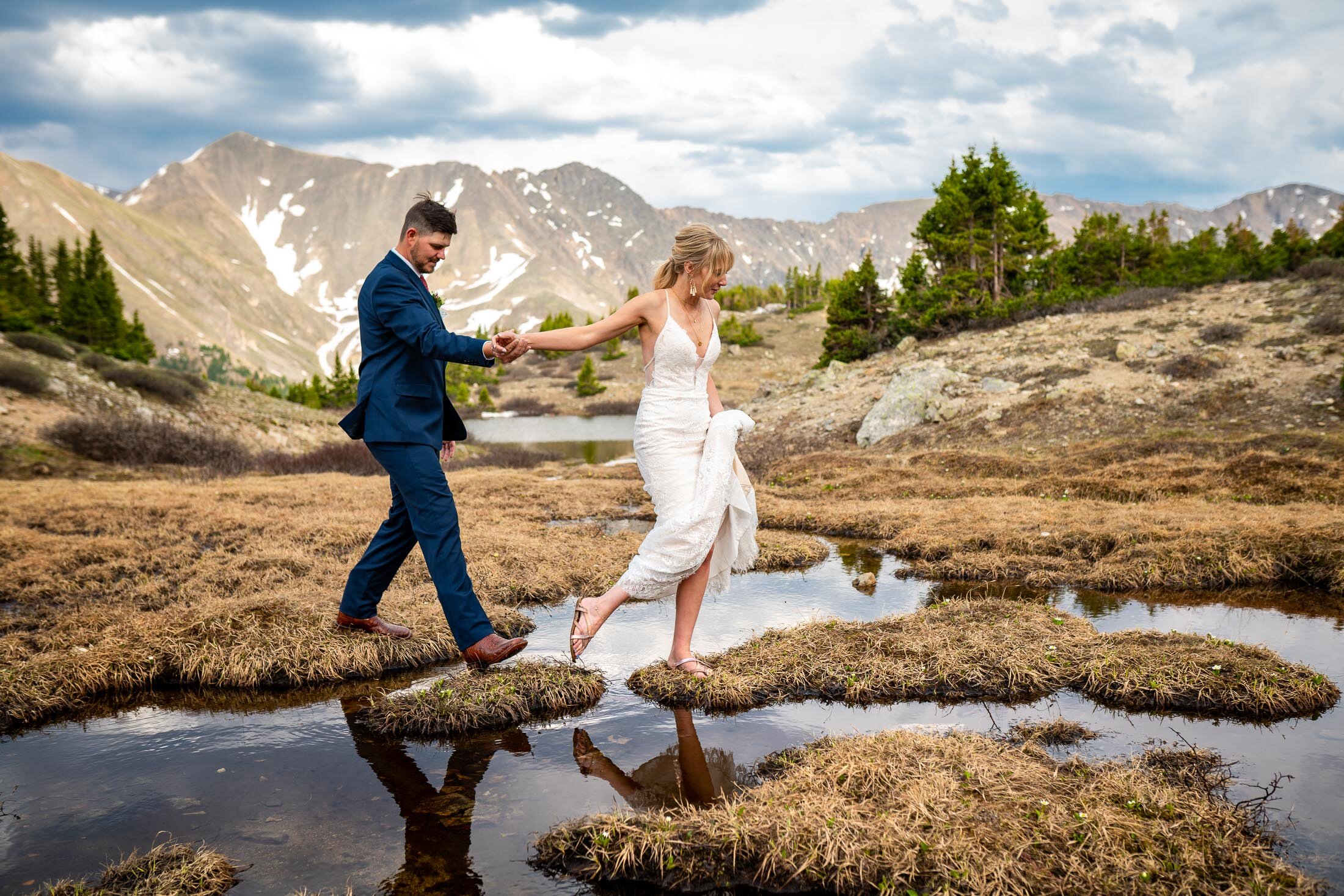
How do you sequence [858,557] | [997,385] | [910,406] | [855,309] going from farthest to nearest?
1. [855,309]
2. [910,406]
3. [997,385]
4. [858,557]

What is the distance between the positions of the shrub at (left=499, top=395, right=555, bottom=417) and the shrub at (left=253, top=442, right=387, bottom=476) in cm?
4232

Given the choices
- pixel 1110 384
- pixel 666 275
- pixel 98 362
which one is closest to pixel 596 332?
pixel 666 275

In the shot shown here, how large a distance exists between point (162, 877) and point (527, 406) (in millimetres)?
72926

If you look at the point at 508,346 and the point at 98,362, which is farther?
the point at 98,362

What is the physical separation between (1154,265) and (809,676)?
5342cm

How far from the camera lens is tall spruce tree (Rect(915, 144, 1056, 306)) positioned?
122ft

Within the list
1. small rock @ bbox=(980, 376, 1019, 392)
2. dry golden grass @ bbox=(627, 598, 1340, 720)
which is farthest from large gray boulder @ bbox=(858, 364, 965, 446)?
dry golden grass @ bbox=(627, 598, 1340, 720)

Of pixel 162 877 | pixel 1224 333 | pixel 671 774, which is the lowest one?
pixel 671 774

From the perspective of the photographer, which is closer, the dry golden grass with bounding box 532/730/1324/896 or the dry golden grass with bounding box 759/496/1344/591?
the dry golden grass with bounding box 532/730/1324/896

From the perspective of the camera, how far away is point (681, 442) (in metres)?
5.93

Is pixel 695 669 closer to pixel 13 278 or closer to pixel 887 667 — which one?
pixel 887 667

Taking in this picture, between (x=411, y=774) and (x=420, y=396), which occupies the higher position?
(x=420, y=396)

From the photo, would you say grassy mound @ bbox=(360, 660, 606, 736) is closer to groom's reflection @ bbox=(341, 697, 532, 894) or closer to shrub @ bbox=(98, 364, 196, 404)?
groom's reflection @ bbox=(341, 697, 532, 894)

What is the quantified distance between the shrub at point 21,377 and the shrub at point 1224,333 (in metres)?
32.4
